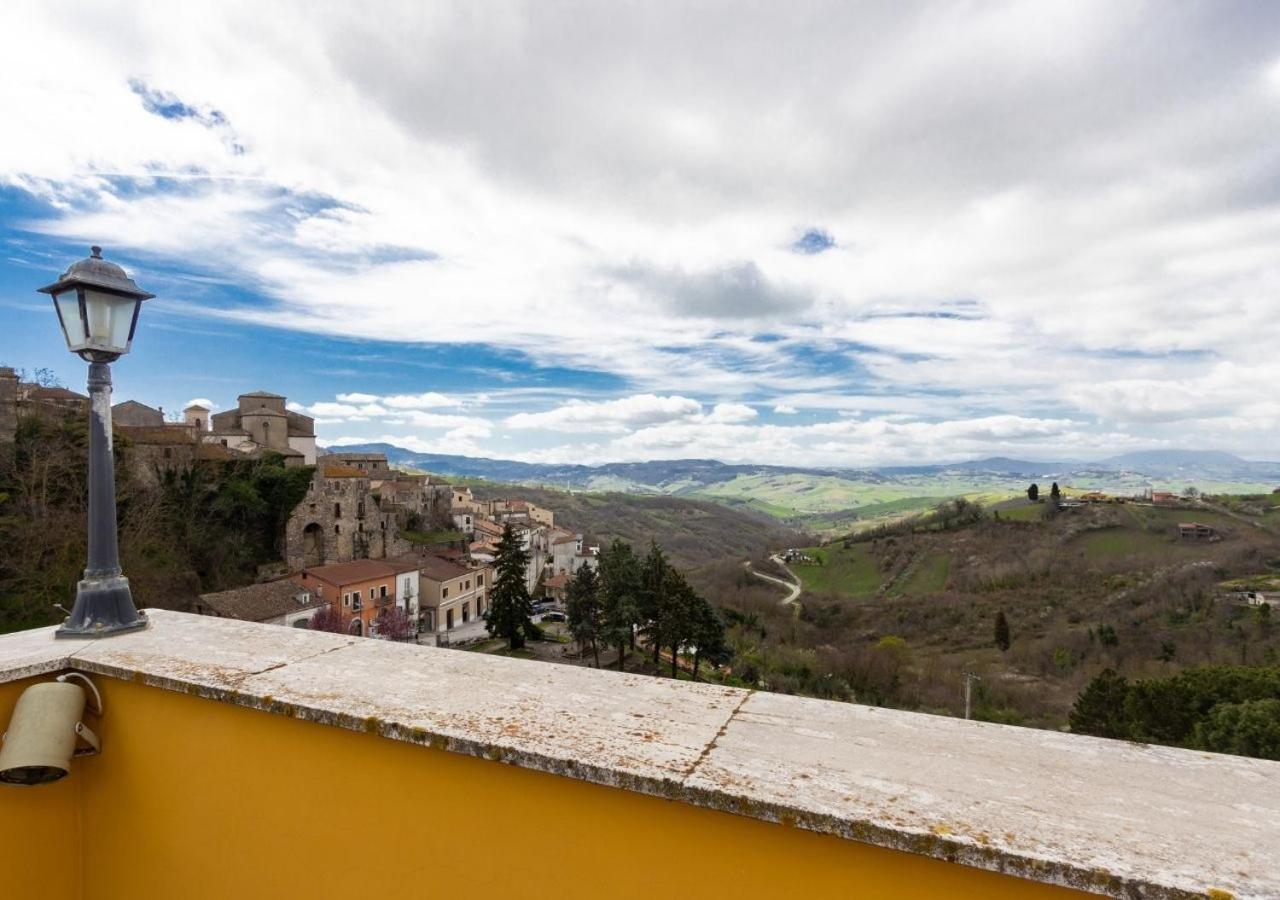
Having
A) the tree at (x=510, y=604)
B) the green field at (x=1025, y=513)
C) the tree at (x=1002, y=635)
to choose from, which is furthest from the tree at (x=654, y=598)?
the green field at (x=1025, y=513)

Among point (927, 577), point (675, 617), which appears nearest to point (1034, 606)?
point (927, 577)

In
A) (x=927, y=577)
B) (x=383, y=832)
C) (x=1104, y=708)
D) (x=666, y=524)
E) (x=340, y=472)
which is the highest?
(x=340, y=472)

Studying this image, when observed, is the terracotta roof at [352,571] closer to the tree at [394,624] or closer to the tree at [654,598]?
the tree at [394,624]

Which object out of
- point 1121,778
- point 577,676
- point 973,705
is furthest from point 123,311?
point 973,705

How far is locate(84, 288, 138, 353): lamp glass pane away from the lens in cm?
261

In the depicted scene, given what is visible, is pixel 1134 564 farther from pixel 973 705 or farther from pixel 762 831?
pixel 762 831

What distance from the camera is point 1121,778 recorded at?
138 centimetres

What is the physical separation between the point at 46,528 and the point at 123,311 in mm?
19967

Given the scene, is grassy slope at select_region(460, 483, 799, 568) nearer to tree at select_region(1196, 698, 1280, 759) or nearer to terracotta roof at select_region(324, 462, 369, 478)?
terracotta roof at select_region(324, 462, 369, 478)

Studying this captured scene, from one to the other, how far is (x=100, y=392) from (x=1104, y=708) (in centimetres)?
3061

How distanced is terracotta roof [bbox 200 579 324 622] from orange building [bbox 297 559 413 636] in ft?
2.31

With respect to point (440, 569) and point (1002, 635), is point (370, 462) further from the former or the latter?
point (1002, 635)

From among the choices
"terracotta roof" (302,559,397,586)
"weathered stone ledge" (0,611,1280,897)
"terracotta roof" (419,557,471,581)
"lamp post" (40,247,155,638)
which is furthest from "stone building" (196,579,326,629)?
"weathered stone ledge" (0,611,1280,897)

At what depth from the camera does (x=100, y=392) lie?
8.83 ft
